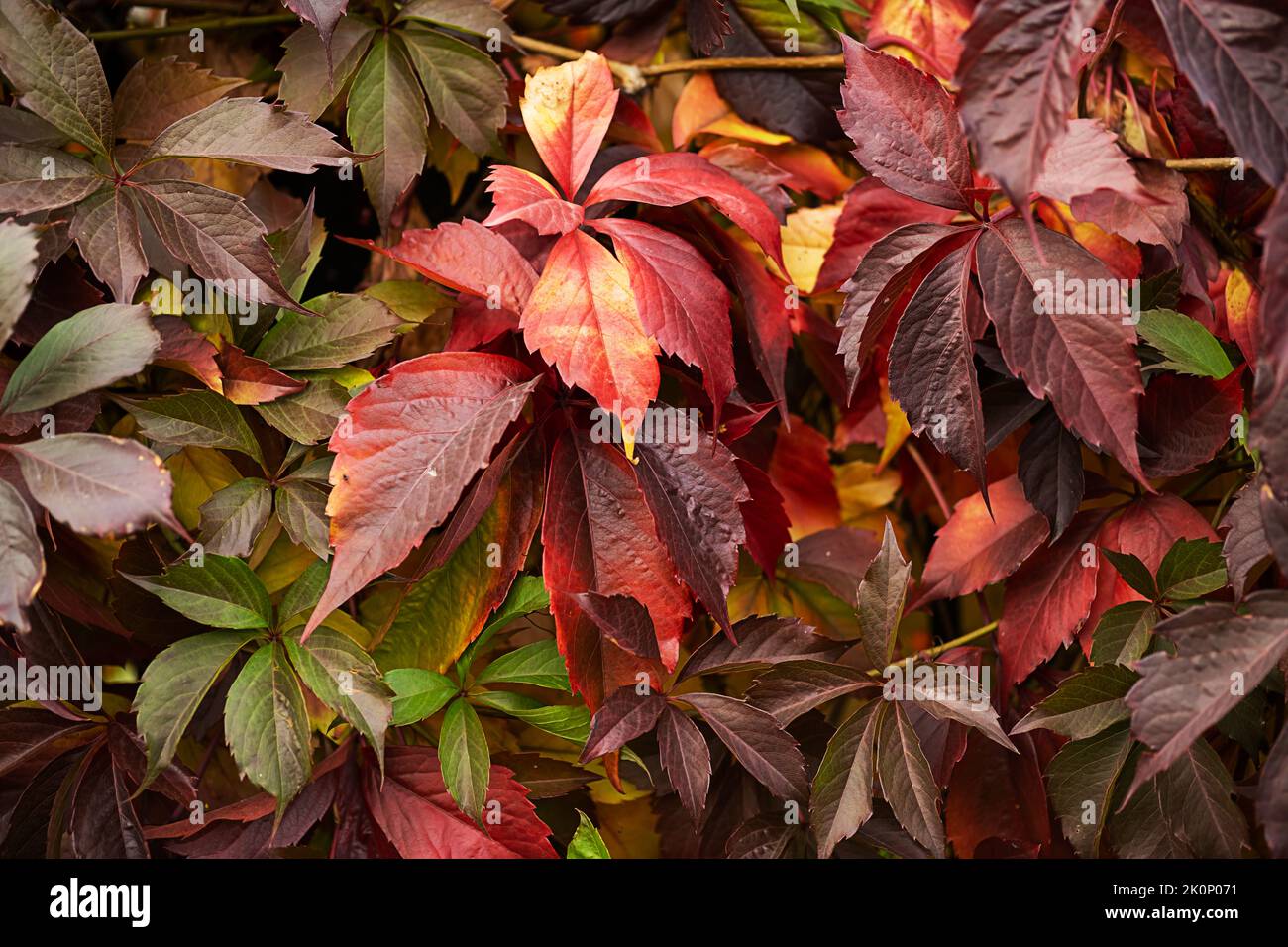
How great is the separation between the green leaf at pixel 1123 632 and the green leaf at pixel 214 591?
0.53 m

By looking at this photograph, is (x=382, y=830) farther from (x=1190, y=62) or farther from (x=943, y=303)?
(x=1190, y=62)

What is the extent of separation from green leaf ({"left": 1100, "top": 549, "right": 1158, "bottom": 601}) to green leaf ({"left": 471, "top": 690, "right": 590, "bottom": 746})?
0.35 metres

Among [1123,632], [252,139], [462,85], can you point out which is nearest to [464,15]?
[462,85]

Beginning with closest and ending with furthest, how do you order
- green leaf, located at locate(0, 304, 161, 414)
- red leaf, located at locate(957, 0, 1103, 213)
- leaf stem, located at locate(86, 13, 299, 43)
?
red leaf, located at locate(957, 0, 1103, 213) < green leaf, located at locate(0, 304, 161, 414) < leaf stem, located at locate(86, 13, 299, 43)

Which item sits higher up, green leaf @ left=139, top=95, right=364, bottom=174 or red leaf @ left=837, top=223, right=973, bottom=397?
green leaf @ left=139, top=95, right=364, bottom=174

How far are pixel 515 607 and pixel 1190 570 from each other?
1.42 ft

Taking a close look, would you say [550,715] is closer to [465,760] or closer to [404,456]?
[465,760]

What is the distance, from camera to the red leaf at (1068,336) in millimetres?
562

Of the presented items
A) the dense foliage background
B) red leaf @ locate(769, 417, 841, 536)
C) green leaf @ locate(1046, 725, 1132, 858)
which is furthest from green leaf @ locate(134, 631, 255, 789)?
green leaf @ locate(1046, 725, 1132, 858)

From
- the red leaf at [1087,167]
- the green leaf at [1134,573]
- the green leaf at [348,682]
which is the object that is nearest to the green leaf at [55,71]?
the green leaf at [348,682]

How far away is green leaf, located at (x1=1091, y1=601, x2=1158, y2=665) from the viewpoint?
602 millimetres

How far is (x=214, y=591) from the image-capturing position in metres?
0.62

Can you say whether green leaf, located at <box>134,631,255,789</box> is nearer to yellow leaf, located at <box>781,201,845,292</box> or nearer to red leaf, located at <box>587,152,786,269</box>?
red leaf, located at <box>587,152,786,269</box>
